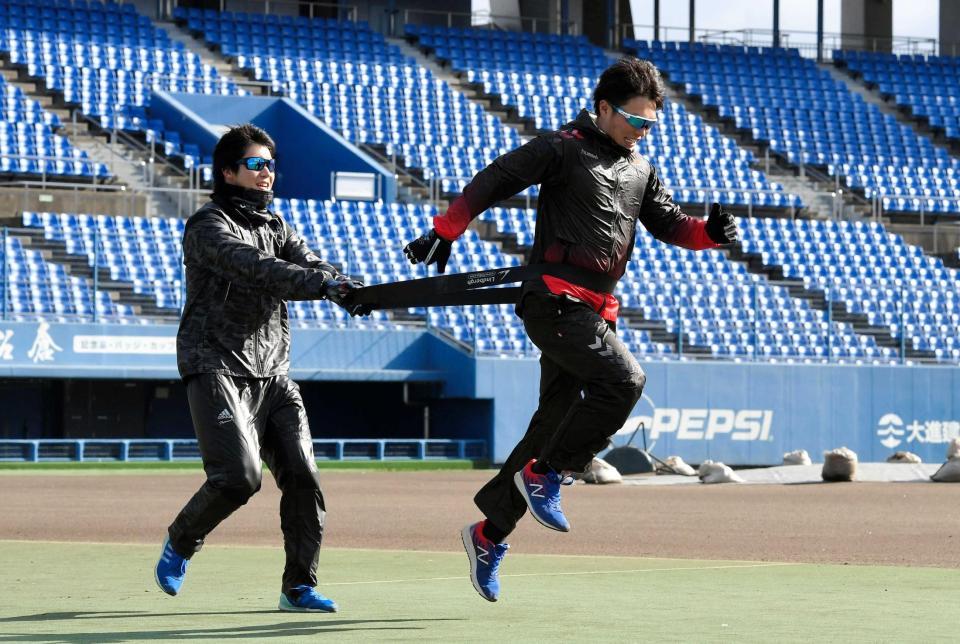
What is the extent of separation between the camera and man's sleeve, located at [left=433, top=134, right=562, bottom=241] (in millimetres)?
6910

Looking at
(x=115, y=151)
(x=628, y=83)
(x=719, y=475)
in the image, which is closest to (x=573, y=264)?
(x=628, y=83)

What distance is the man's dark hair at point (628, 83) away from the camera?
707cm

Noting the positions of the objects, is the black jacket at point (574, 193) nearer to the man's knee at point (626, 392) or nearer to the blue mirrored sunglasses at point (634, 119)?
the blue mirrored sunglasses at point (634, 119)

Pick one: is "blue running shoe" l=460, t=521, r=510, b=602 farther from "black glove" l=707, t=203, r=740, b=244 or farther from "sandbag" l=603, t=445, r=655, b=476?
"sandbag" l=603, t=445, r=655, b=476

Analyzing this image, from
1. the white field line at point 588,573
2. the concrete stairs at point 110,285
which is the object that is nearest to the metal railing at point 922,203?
the concrete stairs at point 110,285

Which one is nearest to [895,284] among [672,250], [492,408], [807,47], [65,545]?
[672,250]

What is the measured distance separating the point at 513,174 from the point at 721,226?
0.98 m

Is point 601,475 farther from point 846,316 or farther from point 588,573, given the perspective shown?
point 588,573

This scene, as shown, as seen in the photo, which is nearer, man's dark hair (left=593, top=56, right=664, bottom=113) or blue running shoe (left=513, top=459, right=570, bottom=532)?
blue running shoe (left=513, top=459, right=570, bottom=532)

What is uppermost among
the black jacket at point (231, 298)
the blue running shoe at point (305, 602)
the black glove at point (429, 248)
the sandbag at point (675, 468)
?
the black glove at point (429, 248)

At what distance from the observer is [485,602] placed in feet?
24.5

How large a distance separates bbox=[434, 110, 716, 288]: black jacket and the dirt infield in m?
4.25

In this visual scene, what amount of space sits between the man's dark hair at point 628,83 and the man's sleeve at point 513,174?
0.30 meters

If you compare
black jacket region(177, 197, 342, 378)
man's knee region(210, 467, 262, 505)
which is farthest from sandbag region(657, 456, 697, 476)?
man's knee region(210, 467, 262, 505)
